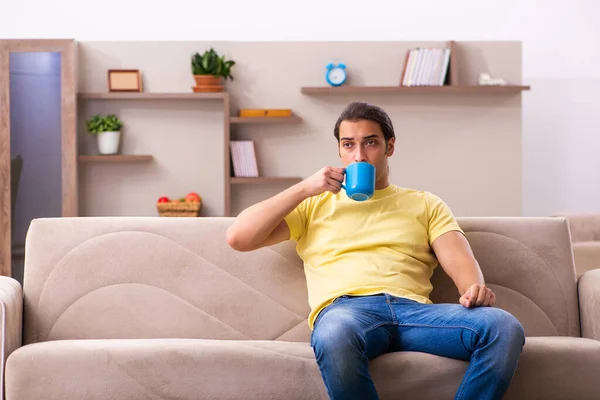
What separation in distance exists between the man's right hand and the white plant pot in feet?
11.4

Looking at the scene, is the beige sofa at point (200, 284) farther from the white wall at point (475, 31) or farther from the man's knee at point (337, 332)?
the white wall at point (475, 31)

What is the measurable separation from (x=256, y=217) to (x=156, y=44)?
362 cm

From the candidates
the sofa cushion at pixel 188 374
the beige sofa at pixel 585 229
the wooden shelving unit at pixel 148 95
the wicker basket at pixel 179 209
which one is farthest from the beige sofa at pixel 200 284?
the wooden shelving unit at pixel 148 95

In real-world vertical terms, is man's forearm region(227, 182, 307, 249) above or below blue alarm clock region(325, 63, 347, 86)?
below

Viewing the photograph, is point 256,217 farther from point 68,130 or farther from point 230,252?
point 68,130

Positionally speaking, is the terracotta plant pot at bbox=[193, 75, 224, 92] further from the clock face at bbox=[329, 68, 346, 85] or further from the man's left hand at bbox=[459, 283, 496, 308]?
the man's left hand at bbox=[459, 283, 496, 308]

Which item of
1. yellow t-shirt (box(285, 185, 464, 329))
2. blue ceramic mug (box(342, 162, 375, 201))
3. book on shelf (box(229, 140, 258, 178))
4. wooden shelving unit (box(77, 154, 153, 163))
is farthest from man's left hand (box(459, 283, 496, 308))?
wooden shelving unit (box(77, 154, 153, 163))

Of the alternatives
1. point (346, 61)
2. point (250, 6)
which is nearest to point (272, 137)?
point (346, 61)

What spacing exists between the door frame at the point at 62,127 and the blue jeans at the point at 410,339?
3.59 metres

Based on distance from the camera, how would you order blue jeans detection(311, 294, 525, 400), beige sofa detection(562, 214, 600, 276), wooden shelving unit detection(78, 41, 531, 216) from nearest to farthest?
blue jeans detection(311, 294, 525, 400), beige sofa detection(562, 214, 600, 276), wooden shelving unit detection(78, 41, 531, 216)

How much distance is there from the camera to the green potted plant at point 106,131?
17.6 ft

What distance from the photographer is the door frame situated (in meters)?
5.27

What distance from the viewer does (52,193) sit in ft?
17.5

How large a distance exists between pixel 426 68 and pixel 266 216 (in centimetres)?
353
